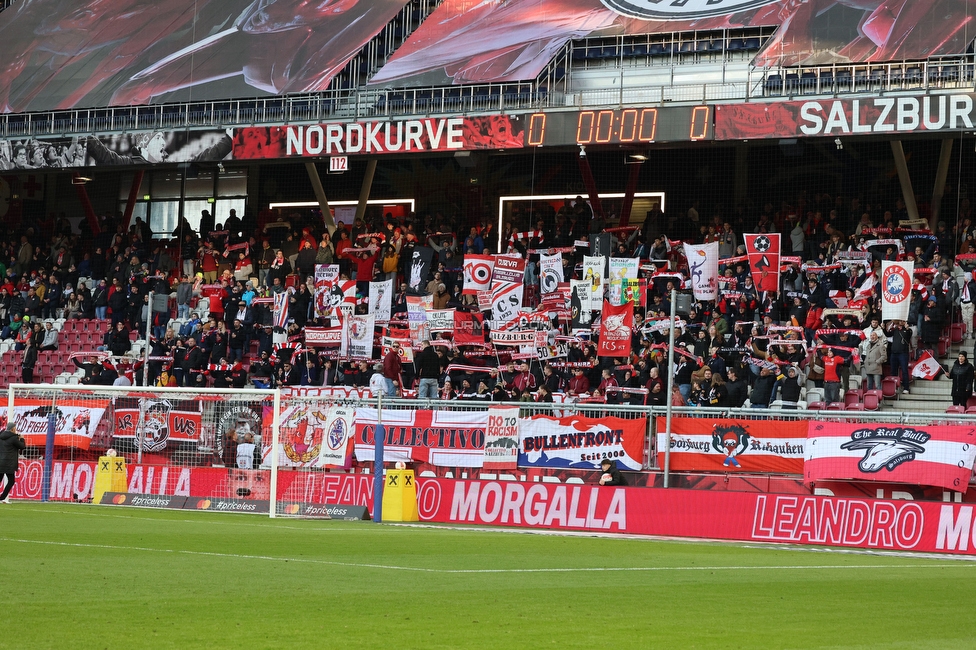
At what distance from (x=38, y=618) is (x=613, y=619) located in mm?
3968

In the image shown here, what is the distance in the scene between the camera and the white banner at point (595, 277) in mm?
28688

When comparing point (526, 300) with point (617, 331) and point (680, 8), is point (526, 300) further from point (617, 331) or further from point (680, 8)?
point (680, 8)

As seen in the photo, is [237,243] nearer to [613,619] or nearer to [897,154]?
[897,154]

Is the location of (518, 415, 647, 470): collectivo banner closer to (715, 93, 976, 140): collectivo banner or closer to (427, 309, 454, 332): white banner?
(427, 309, 454, 332): white banner

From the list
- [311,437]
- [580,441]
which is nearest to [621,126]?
[580,441]

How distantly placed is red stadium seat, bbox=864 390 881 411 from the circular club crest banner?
11.4m

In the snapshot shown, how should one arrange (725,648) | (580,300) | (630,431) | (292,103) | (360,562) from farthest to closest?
(292,103), (580,300), (630,431), (360,562), (725,648)

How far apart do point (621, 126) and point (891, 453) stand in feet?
40.2

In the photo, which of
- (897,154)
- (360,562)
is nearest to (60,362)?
(897,154)

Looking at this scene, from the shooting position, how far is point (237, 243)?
3788 cm

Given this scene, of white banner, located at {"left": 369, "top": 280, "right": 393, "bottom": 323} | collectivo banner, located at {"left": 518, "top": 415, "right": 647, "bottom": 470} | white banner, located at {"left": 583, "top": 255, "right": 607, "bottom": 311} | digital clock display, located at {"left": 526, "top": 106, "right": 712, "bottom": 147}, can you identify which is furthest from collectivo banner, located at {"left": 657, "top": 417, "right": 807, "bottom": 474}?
white banner, located at {"left": 369, "top": 280, "right": 393, "bottom": 323}

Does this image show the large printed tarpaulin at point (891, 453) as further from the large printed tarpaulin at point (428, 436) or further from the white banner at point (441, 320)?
the white banner at point (441, 320)

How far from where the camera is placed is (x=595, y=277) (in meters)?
28.8

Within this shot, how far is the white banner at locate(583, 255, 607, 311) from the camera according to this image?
28688mm
